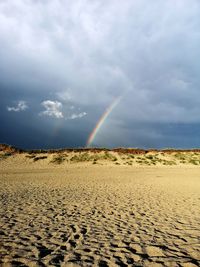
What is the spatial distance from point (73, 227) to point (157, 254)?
12.5 feet

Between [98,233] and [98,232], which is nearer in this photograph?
[98,233]

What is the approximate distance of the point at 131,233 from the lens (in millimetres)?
10117

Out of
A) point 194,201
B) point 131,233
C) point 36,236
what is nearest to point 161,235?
point 131,233

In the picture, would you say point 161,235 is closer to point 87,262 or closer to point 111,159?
point 87,262

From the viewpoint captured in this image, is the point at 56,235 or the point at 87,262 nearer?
the point at 87,262

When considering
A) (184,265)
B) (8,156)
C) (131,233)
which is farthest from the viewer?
(8,156)

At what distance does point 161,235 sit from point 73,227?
326 centimetres

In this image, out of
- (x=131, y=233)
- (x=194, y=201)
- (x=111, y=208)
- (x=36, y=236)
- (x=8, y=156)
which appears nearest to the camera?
(x=36, y=236)

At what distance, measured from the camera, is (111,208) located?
1481 centimetres

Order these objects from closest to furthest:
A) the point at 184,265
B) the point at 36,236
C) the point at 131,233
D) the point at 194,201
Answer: the point at 184,265, the point at 36,236, the point at 131,233, the point at 194,201

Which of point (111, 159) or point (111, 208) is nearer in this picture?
point (111, 208)

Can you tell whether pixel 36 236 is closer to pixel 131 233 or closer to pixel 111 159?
pixel 131 233

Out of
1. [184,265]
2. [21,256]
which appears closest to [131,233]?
[184,265]

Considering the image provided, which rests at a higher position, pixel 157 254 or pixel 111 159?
pixel 111 159
